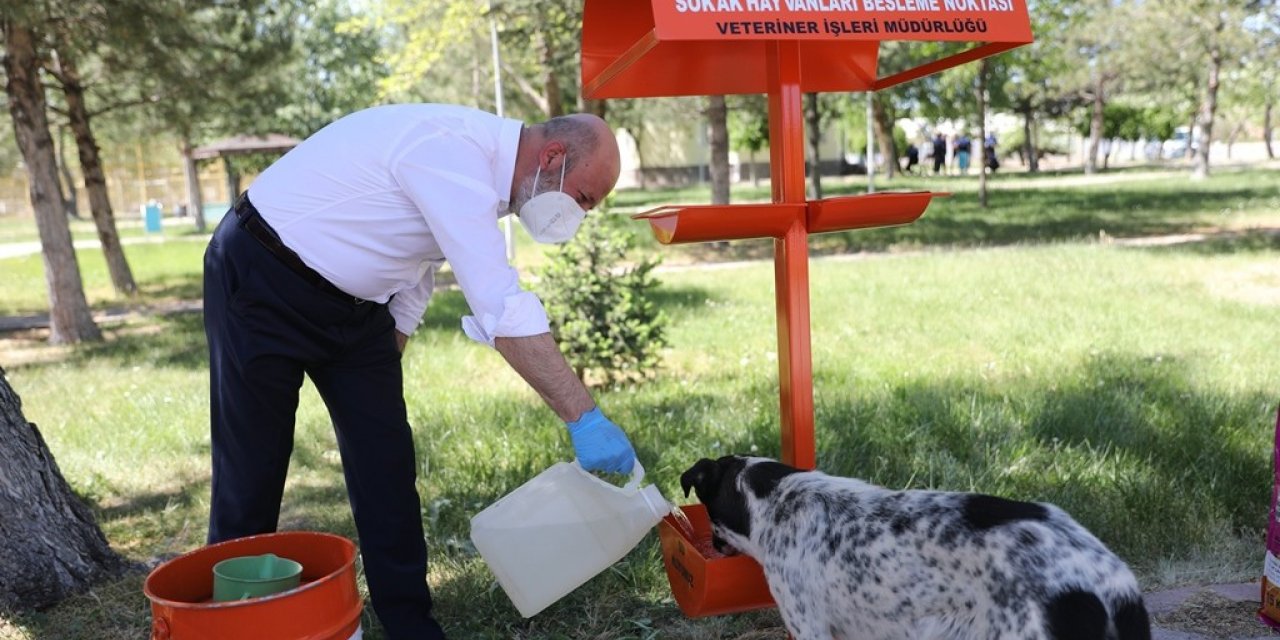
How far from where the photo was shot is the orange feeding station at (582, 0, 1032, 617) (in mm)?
2607

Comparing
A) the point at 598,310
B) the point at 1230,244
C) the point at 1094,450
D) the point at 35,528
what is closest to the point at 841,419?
the point at 1094,450

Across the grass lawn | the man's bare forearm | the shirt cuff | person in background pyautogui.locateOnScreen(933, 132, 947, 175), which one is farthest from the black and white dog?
Result: person in background pyautogui.locateOnScreen(933, 132, 947, 175)

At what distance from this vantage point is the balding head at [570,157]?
2.74 m

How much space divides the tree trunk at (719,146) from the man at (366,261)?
493 inches

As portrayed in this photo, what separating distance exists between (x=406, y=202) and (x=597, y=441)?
810 mm

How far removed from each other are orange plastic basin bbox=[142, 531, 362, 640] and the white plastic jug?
503 millimetres

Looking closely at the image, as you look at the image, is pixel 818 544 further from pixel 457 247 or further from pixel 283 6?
pixel 283 6

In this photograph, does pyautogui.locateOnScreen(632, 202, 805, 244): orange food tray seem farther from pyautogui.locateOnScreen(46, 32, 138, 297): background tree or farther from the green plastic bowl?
pyautogui.locateOnScreen(46, 32, 138, 297): background tree

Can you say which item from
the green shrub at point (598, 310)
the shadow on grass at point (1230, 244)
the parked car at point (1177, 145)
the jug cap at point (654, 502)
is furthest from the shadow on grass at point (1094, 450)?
the parked car at point (1177, 145)

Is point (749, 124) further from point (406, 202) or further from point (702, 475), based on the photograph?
point (406, 202)

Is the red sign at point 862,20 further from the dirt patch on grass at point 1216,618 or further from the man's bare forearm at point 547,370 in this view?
the dirt patch on grass at point 1216,618

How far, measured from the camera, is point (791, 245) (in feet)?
9.68

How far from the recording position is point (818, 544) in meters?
2.68

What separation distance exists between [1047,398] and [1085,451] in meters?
0.83
